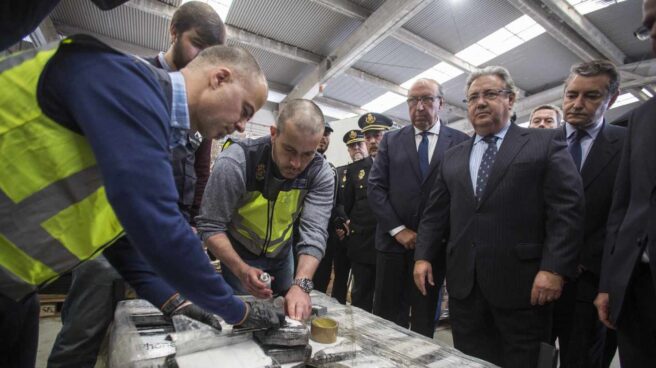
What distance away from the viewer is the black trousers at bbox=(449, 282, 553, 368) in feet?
4.51

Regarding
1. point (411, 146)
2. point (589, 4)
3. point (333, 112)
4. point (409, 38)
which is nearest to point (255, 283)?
point (411, 146)

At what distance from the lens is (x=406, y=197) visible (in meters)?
2.10

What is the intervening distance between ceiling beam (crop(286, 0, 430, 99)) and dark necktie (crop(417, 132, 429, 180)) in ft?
7.55

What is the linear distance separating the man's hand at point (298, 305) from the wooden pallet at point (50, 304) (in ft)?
8.98

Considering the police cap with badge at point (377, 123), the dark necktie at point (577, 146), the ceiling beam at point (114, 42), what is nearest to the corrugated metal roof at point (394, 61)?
the police cap with badge at point (377, 123)

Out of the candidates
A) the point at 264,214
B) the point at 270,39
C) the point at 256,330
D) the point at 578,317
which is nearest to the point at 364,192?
the point at 264,214

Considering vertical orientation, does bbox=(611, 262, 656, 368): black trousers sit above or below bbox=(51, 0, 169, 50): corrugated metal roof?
below

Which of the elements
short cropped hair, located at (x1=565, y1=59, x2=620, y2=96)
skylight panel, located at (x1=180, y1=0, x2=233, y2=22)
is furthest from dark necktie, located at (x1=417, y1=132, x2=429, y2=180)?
skylight panel, located at (x1=180, y1=0, x2=233, y2=22)

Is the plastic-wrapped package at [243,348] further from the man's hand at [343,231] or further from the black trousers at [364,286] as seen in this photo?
the man's hand at [343,231]

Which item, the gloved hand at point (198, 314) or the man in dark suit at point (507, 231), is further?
the man in dark suit at point (507, 231)

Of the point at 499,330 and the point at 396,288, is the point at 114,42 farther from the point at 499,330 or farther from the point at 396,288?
the point at 499,330

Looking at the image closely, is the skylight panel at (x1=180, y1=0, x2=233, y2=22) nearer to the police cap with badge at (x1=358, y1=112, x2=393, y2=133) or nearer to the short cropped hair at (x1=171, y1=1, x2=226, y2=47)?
the police cap with badge at (x1=358, y1=112, x2=393, y2=133)

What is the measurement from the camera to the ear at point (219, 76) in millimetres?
874

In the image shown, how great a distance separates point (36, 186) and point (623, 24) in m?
6.40
